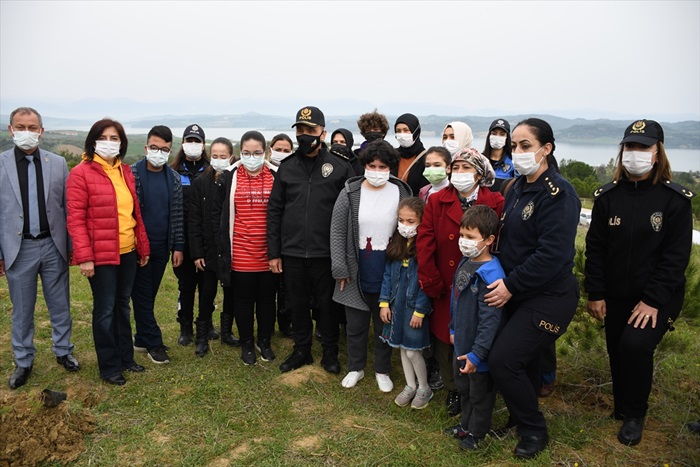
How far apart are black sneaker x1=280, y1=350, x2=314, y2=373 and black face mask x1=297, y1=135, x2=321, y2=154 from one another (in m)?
2.05

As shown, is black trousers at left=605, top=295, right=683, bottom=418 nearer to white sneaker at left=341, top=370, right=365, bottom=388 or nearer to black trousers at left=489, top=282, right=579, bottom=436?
black trousers at left=489, top=282, right=579, bottom=436

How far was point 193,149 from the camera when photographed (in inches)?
221

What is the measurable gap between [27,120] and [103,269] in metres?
1.41

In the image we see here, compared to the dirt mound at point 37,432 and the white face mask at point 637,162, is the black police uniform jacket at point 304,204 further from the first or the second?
the white face mask at point 637,162

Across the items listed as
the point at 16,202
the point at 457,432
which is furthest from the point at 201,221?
the point at 457,432

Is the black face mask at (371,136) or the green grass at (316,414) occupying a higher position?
the black face mask at (371,136)

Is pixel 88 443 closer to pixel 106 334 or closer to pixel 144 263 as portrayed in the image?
pixel 106 334

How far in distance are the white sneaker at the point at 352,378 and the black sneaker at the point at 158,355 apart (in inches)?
75.6

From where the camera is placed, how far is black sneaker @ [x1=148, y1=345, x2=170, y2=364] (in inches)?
205

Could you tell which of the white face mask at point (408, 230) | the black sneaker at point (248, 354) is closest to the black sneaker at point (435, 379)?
the white face mask at point (408, 230)

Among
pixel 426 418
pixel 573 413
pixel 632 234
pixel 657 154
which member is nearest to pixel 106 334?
pixel 426 418

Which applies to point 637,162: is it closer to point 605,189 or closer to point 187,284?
point 605,189

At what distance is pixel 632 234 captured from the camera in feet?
11.3

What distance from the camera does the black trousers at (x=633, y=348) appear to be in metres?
3.44
